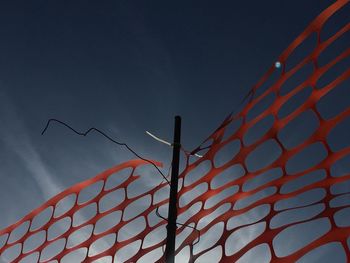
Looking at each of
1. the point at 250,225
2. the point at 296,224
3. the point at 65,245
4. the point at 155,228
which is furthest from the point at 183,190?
the point at 65,245

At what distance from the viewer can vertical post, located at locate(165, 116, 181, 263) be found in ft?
23.0

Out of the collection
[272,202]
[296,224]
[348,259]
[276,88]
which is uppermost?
[276,88]

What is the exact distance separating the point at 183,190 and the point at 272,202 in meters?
3.22

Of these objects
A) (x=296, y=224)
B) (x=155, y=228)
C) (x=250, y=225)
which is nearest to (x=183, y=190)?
(x=155, y=228)

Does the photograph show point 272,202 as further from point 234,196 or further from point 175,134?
point 175,134

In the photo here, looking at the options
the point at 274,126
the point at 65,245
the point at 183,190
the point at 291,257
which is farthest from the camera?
the point at 65,245

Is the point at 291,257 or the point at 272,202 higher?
the point at 272,202

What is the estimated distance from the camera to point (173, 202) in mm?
7523

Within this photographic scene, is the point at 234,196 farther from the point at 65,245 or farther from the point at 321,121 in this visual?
the point at 65,245

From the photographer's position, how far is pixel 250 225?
9.98 metres

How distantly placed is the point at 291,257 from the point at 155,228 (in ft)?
18.2

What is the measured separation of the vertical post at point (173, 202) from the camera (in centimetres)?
700

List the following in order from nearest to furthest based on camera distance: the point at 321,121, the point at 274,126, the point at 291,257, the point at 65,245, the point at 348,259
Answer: the point at 348,259, the point at 291,257, the point at 321,121, the point at 274,126, the point at 65,245

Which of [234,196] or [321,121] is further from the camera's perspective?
[234,196]
